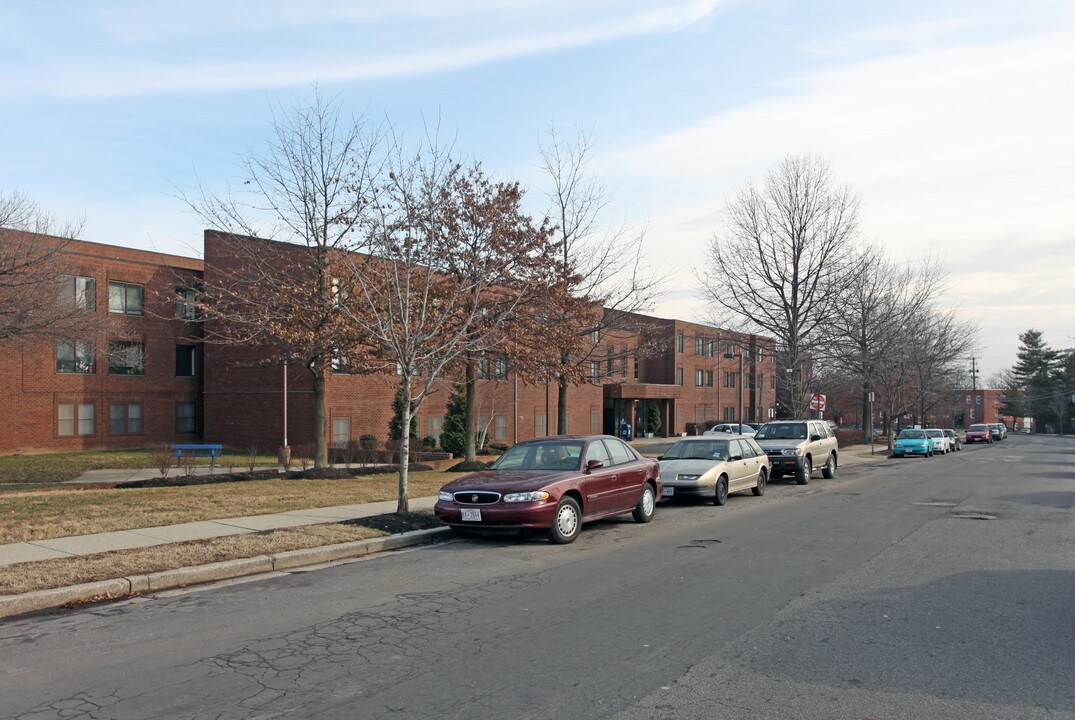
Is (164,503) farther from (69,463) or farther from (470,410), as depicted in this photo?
(69,463)

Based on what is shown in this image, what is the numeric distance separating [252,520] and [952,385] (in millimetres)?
75273

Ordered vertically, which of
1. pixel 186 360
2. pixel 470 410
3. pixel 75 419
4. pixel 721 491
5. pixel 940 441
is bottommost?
pixel 940 441

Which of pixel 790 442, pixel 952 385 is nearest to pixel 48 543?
pixel 790 442

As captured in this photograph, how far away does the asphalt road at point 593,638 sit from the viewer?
202 inches

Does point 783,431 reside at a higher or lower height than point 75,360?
lower

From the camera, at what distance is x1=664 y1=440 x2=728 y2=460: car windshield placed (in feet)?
56.5

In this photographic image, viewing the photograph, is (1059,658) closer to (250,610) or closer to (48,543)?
(250,610)

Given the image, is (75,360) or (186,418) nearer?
(75,360)

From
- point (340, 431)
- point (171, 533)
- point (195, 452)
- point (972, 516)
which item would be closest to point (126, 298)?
point (195, 452)

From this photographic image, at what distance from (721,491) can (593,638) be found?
408 inches

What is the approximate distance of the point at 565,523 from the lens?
11289 mm

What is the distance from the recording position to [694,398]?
2736 inches

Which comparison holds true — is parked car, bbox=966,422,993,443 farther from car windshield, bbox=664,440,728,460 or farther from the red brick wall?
the red brick wall

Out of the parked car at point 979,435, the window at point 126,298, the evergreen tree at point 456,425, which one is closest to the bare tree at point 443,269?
the evergreen tree at point 456,425
